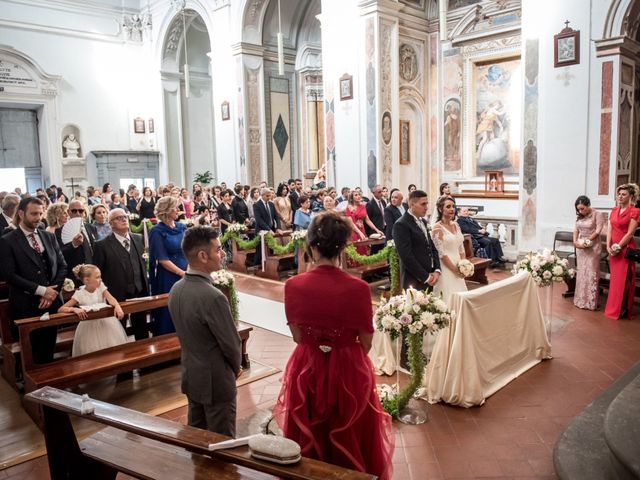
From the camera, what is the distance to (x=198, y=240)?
117 inches

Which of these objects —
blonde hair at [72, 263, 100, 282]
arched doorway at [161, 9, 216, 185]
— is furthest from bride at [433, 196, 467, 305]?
arched doorway at [161, 9, 216, 185]

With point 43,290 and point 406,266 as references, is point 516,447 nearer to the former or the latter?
point 406,266

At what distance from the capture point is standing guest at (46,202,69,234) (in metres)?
6.00

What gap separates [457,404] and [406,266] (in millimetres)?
1439

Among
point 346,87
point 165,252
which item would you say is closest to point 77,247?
point 165,252

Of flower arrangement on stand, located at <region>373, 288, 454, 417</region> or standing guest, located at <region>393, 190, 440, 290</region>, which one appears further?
standing guest, located at <region>393, 190, 440, 290</region>

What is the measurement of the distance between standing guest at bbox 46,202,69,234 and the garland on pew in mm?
4117

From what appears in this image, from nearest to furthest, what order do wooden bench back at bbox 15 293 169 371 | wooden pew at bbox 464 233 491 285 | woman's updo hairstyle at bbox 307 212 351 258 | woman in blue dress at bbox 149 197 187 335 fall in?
woman's updo hairstyle at bbox 307 212 351 258 < wooden bench back at bbox 15 293 169 371 < woman in blue dress at bbox 149 197 187 335 < wooden pew at bbox 464 233 491 285

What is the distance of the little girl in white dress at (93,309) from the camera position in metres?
5.00

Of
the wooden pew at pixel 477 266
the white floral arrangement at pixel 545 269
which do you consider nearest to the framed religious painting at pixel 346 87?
the wooden pew at pixel 477 266

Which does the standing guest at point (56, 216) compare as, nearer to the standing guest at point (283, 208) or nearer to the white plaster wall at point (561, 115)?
the standing guest at point (283, 208)

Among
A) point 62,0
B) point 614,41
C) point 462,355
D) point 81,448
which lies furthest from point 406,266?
point 62,0

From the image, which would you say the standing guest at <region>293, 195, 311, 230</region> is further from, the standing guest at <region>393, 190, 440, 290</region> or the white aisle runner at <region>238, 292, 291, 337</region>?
the standing guest at <region>393, 190, 440, 290</region>

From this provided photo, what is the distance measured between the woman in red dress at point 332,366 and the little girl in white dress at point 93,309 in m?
2.77
